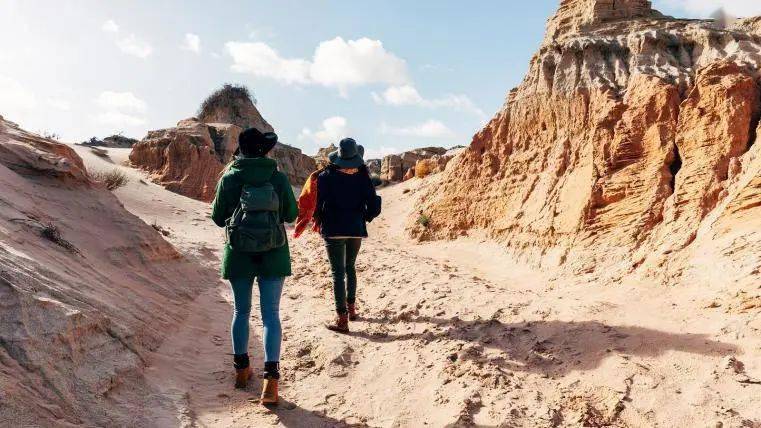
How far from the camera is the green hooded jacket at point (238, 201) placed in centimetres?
358

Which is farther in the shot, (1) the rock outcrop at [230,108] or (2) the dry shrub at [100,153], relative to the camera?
(1) the rock outcrop at [230,108]

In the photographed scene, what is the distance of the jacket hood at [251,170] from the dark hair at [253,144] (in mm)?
69

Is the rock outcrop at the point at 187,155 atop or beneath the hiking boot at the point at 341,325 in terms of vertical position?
atop

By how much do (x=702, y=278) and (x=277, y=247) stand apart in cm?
428

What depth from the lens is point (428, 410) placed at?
3477mm

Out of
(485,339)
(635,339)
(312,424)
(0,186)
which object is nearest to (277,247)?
(312,424)

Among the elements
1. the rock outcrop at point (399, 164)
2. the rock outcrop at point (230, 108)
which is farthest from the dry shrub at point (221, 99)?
the rock outcrop at point (399, 164)

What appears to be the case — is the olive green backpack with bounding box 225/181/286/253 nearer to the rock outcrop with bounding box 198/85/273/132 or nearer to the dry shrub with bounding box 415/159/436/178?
the dry shrub with bounding box 415/159/436/178

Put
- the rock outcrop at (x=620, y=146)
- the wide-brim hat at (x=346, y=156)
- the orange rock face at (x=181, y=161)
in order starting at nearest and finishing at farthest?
the wide-brim hat at (x=346, y=156) < the rock outcrop at (x=620, y=146) < the orange rock face at (x=181, y=161)

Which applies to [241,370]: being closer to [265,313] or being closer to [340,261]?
[265,313]

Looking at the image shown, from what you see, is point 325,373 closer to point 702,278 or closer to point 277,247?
point 277,247

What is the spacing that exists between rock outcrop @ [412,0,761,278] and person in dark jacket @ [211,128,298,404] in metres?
4.49

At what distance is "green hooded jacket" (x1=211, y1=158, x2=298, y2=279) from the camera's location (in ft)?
11.7

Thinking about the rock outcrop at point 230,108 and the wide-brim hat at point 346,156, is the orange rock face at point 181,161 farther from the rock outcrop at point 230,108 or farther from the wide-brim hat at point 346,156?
the wide-brim hat at point 346,156
